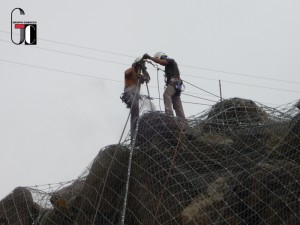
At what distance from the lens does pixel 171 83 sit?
13.7 m

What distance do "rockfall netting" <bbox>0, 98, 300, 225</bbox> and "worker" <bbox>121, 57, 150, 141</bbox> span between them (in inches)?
72.5

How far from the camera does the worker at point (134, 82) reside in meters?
13.2

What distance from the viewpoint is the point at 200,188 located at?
957cm

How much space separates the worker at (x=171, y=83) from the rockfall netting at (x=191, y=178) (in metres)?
1.49

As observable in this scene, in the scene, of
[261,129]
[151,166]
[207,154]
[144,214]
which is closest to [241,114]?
[261,129]

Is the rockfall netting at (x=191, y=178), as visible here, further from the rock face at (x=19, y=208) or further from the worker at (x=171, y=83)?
the worker at (x=171, y=83)

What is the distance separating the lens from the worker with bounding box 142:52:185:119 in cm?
1345

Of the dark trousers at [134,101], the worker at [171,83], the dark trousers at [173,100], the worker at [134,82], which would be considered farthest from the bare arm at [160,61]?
the dark trousers at [134,101]

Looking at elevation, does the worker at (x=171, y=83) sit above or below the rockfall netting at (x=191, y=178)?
above

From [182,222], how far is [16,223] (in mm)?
3890

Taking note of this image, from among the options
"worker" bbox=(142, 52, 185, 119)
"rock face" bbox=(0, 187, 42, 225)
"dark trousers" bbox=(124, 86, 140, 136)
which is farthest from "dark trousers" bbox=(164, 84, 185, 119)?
"rock face" bbox=(0, 187, 42, 225)

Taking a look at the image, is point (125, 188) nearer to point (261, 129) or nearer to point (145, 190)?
point (145, 190)

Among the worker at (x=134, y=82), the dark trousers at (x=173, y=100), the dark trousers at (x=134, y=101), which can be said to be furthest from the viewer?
the dark trousers at (x=173, y=100)

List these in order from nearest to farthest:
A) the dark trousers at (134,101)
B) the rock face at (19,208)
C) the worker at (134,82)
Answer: the rock face at (19,208), the dark trousers at (134,101), the worker at (134,82)
